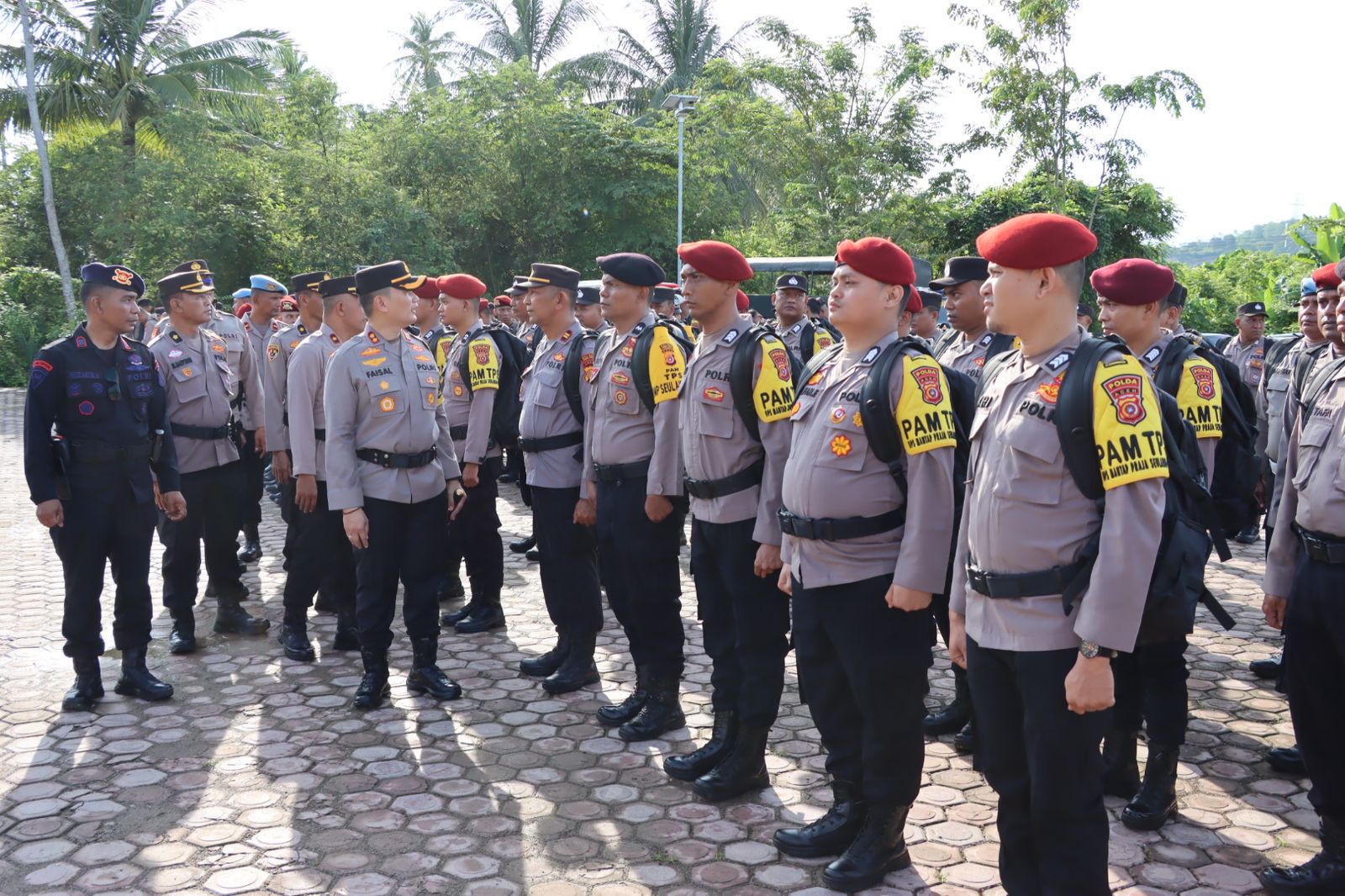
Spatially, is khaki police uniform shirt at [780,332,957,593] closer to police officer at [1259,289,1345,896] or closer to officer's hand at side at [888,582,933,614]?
officer's hand at side at [888,582,933,614]

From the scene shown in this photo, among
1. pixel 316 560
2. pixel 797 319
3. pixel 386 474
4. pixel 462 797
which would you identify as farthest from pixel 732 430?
pixel 797 319

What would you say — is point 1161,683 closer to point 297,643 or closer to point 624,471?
point 624,471

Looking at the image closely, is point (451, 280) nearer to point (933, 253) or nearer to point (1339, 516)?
point (1339, 516)

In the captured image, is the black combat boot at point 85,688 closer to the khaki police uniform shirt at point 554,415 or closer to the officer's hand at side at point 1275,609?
the khaki police uniform shirt at point 554,415

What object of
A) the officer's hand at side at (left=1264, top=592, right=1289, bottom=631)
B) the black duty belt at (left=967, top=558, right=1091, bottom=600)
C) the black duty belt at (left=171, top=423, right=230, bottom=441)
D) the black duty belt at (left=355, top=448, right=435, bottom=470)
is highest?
the black duty belt at (left=171, top=423, right=230, bottom=441)

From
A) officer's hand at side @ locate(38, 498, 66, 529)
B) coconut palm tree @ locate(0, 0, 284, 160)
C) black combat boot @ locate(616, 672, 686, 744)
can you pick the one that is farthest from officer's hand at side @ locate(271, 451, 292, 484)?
coconut palm tree @ locate(0, 0, 284, 160)

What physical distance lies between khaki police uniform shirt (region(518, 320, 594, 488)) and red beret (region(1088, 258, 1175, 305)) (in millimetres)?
2592

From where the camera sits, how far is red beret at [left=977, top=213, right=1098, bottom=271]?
278 cm

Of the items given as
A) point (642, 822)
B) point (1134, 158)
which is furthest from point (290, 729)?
point (1134, 158)

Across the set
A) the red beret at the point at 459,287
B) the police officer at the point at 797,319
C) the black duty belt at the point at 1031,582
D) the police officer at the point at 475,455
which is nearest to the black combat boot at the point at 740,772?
the black duty belt at the point at 1031,582

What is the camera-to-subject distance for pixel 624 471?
5.00m

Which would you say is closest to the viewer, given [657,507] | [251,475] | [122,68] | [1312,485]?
[1312,485]

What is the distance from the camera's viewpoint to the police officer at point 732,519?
4168 millimetres

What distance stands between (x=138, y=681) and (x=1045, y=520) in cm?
466
